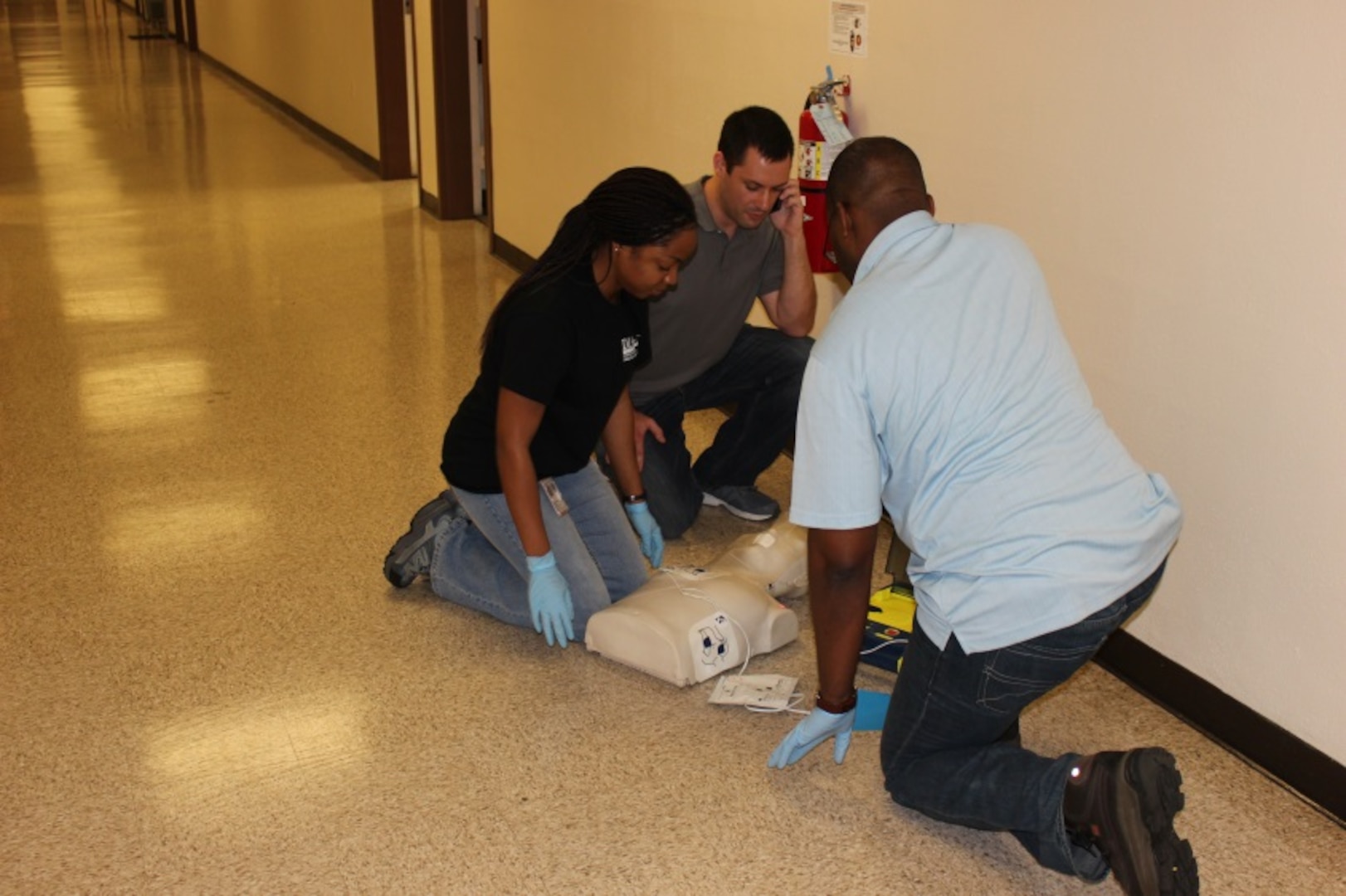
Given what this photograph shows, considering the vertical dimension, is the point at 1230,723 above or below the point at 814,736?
below

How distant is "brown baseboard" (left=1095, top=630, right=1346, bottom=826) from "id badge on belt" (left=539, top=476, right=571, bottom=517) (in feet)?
3.95

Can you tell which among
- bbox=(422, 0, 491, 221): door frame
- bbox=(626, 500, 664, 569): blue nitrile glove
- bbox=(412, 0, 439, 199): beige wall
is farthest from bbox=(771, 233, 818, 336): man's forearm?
bbox=(412, 0, 439, 199): beige wall

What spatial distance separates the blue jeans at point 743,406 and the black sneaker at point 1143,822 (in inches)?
64.4

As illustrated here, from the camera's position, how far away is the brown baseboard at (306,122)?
859cm

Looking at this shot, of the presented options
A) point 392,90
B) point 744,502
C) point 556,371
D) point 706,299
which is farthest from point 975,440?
point 392,90

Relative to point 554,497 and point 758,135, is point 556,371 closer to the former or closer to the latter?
point 554,497

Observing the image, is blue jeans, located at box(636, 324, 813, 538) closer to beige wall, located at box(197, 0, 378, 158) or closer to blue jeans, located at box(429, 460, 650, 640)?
blue jeans, located at box(429, 460, 650, 640)

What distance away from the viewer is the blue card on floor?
2441 millimetres

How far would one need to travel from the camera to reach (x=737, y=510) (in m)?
3.58

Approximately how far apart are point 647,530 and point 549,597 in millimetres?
420

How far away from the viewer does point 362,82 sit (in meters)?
8.41

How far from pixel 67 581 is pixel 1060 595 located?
2.28 metres

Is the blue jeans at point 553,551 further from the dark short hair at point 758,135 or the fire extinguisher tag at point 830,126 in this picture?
the fire extinguisher tag at point 830,126

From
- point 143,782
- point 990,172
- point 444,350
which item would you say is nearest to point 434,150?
point 444,350
